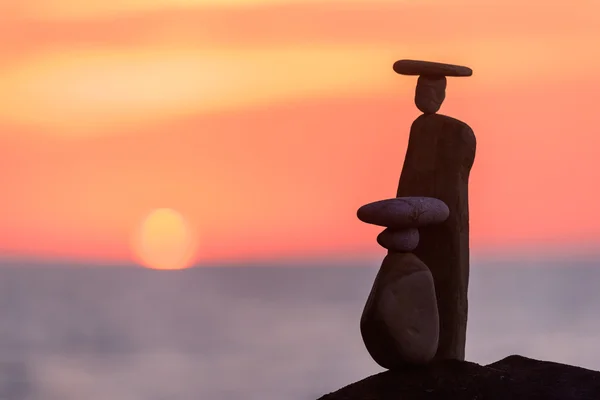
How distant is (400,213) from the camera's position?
15.4 m

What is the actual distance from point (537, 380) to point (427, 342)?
1.67 meters

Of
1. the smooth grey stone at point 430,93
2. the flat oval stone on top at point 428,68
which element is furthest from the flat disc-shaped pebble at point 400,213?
the flat oval stone on top at point 428,68

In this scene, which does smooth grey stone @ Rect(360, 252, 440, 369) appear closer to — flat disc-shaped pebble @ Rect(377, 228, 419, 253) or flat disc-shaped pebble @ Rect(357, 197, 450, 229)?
flat disc-shaped pebble @ Rect(377, 228, 419, 253)

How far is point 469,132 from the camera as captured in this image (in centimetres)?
1644

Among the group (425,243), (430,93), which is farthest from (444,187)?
(430,93)

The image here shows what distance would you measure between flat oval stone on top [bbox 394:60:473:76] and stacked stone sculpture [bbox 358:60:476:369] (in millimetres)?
14

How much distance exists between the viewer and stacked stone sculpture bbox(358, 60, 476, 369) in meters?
15.6

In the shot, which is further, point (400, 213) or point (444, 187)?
point (444, 187)

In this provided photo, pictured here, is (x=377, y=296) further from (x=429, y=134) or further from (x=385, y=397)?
(x=429, y=134)

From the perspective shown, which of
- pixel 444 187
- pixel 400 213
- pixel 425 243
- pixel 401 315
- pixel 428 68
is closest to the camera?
pixel 400 213

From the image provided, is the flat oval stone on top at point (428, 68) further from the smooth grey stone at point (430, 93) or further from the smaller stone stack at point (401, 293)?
the smaller stone stack at point (401, 293)

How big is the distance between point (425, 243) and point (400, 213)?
1197 millimetres

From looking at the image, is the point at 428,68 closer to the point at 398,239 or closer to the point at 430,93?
the point at 430,93

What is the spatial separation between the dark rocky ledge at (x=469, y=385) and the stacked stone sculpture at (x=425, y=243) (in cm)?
26
